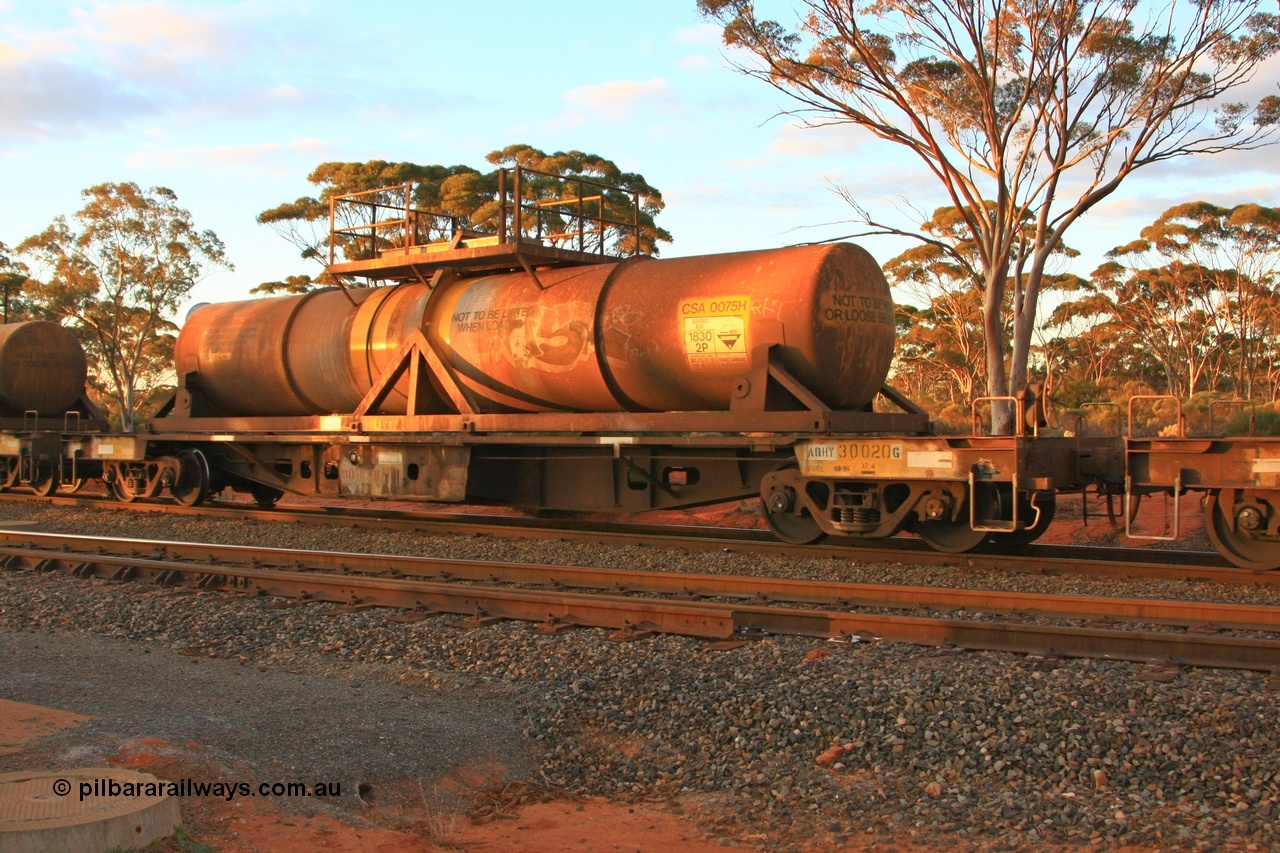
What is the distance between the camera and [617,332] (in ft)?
38.9

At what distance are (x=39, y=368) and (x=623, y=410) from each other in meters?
13.8

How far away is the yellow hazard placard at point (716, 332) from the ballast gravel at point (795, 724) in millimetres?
4420

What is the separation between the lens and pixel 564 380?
40.9ft

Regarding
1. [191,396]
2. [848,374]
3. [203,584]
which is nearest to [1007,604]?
[848,374]

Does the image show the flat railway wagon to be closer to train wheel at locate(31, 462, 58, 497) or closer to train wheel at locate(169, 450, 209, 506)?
train wheel at locate(169, 450, 209, 506)

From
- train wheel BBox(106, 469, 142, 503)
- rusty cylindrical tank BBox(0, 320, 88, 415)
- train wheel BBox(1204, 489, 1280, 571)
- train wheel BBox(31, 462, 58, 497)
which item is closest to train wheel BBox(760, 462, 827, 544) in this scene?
train wheel BBox(1204, 489, 1280, 571)

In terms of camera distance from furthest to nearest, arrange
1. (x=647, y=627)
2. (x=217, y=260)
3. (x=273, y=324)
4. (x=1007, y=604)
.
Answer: (x=217, y=260), (x=273, y=324), (x=1007, y=604), (x=647, y=627)

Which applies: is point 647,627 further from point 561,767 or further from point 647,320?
point 647,320

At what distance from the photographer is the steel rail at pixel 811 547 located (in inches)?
379

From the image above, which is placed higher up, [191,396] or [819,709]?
[191,396]

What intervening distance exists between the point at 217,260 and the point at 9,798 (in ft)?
168

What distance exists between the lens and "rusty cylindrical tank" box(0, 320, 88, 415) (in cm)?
2017

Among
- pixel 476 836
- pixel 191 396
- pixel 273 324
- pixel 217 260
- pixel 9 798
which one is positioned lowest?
pixel 476 836

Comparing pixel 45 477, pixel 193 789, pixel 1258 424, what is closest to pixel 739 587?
pixel 193 789
